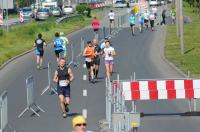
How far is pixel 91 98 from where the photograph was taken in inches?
912

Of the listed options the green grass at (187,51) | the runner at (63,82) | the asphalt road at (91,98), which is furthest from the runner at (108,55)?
the runner at (63,82)

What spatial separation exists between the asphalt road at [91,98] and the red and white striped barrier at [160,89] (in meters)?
0.63

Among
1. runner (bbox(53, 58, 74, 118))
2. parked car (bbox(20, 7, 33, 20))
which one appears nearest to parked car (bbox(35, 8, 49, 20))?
parked car (bbox(20, 7, 33, 20))

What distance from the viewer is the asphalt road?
1825 cm

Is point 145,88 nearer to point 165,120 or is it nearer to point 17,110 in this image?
point 165,120

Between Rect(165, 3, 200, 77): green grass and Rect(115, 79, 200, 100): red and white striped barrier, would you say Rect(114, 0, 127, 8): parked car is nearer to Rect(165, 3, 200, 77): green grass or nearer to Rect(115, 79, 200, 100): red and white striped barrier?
Rect(165, 3, 200, 77): green grass

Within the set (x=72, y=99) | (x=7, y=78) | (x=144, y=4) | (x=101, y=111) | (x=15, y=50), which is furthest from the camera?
(x=144, y=4)

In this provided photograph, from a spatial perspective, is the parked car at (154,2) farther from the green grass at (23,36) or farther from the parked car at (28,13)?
the green grass at (23,36)

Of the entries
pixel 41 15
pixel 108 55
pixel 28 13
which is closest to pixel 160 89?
pixel 108 55

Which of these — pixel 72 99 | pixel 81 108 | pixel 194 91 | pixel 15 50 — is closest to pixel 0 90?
pixel 72 99

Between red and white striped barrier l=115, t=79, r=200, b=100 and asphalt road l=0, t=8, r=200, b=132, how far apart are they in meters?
0.63

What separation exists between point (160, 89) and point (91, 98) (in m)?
4.64

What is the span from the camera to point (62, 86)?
1941 centimetres

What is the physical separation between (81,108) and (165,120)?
3094 millimetres
